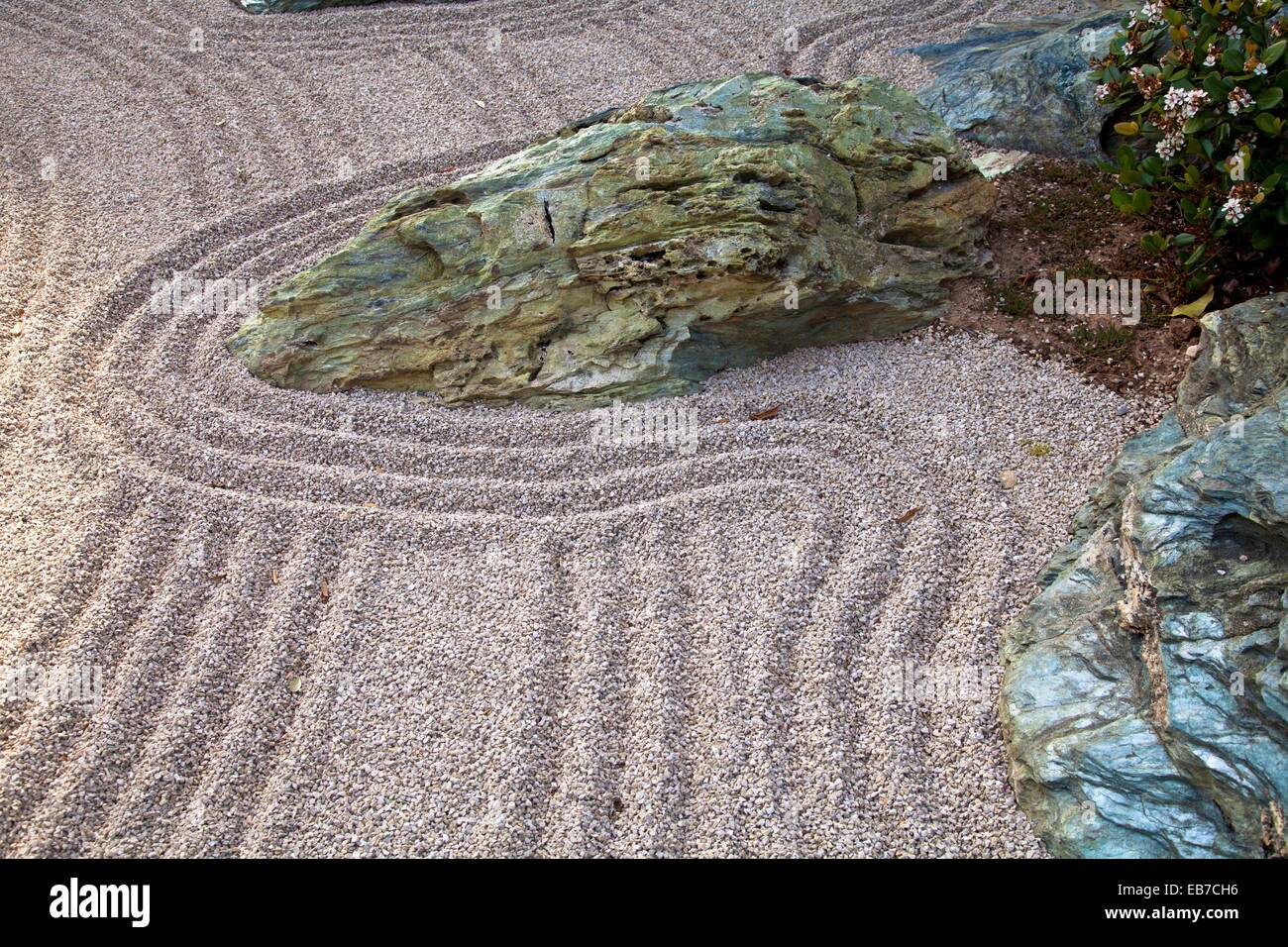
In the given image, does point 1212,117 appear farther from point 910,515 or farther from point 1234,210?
point 910,515

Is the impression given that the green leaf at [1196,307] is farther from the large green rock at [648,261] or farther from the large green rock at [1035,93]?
the large green rock at [1035,93]

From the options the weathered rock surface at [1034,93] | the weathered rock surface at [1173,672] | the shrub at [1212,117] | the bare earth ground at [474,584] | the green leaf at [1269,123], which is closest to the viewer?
the weathered rock surface at [1173,672]

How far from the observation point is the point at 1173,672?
4.27 metres

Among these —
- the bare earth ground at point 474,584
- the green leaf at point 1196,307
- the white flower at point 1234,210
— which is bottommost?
the bare earth ground at point 474,584

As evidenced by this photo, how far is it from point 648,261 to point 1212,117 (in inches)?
145

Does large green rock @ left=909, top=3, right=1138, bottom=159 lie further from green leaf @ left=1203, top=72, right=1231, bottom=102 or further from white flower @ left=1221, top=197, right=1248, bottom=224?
white flower @ left=1221, top=197, right=1248, bottom=224

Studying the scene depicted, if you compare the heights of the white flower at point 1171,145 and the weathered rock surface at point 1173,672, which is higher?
the white flower at point 1171,145

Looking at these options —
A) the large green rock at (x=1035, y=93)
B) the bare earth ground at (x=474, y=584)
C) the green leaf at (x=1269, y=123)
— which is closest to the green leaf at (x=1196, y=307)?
the bare earth ground at (x=474, y=584)

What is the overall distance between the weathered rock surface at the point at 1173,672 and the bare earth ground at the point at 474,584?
11.3 inches

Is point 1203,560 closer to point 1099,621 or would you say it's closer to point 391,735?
point 1099,621

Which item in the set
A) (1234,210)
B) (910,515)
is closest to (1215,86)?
(1234,210)

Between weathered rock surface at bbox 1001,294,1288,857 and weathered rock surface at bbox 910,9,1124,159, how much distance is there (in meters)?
4.17

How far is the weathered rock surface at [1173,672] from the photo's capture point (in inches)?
156

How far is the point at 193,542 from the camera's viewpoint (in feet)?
20.1
